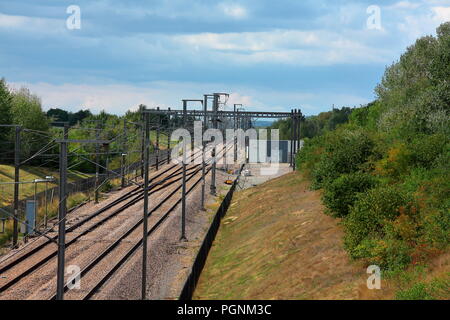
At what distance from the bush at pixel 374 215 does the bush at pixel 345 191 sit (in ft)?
14.4

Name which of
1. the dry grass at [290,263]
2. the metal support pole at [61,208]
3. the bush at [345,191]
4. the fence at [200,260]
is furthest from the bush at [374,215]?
the metal support pole at [61,208]

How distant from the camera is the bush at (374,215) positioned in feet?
80.5

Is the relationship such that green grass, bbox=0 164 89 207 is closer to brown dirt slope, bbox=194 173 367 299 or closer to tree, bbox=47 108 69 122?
brown dirt slope, bbox=194 173 367 299

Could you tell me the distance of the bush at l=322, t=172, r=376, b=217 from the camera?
98.5 feet

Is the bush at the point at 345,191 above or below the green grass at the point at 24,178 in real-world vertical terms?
above

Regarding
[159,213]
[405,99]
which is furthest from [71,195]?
[405,99]

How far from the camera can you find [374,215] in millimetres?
24984

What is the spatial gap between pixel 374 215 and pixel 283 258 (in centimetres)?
519

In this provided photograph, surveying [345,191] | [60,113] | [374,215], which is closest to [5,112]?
[345,191]

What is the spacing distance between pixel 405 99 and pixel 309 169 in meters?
9.80

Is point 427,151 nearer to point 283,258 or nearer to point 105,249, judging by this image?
point 283,258

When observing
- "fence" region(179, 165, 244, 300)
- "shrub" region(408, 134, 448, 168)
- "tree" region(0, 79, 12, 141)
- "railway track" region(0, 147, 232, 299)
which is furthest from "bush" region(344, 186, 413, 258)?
"tree" region(0, 79, 12, 141)

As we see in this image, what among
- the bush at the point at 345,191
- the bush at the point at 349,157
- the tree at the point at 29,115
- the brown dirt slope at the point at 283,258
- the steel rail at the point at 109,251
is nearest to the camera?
the brown dirt slope at the point at 283,258

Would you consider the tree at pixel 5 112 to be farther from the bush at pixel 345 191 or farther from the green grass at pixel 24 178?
the bush at pixel 345 191
